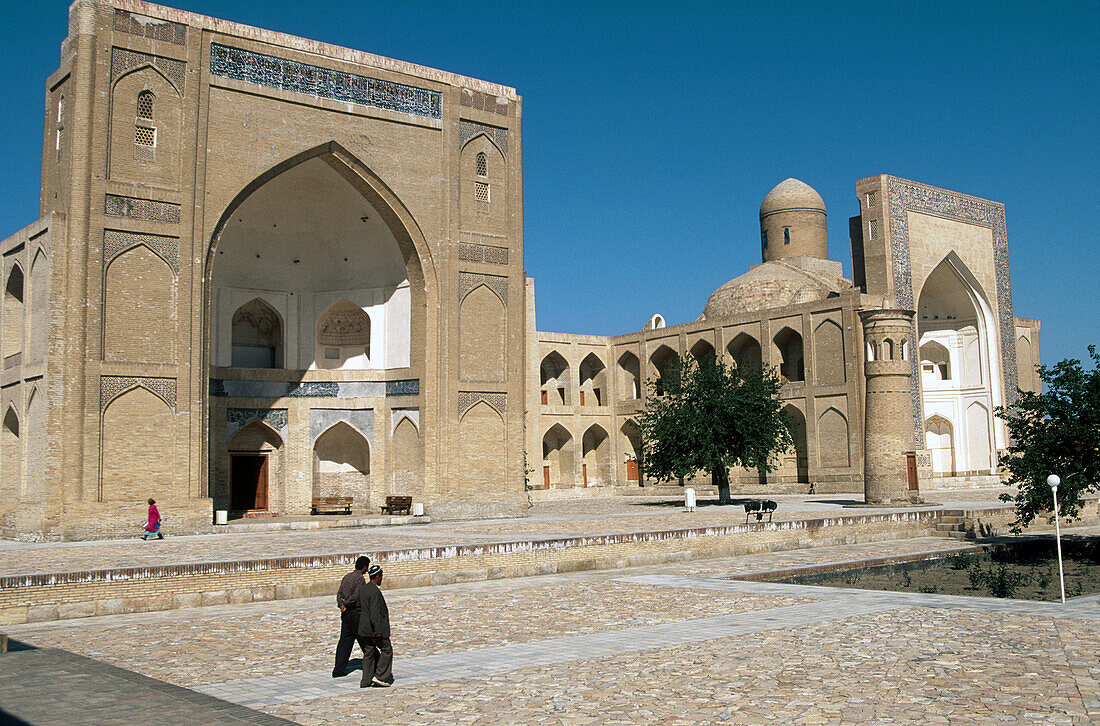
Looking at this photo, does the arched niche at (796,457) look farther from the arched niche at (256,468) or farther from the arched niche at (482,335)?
the arched niche at (256,468)

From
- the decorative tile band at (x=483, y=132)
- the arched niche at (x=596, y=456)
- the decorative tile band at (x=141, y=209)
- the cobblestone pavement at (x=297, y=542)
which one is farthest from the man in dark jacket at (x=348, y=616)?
the arched niche at (x=596, y=456)

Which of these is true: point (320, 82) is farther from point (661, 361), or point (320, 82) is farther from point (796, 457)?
point (661, 361)

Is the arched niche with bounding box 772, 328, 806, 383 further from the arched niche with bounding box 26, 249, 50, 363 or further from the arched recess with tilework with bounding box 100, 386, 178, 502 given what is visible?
the arched niche with bounding box 26, 249, 50, 363

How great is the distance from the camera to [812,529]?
13680 mm

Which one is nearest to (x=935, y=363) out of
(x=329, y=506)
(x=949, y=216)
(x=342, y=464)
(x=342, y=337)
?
(x=949, y=216)

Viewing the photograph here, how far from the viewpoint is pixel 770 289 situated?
3075 cm

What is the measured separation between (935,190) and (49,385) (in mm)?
23681

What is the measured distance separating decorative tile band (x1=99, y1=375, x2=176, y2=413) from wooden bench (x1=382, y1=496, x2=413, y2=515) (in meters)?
4.77

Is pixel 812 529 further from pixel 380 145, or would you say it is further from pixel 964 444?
pixel 964 444

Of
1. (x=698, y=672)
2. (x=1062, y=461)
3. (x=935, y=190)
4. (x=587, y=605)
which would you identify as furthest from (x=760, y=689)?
(x=935, y=190)

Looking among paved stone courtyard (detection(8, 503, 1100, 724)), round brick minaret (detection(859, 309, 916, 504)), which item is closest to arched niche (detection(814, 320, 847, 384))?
round brick minaret (detection(859, 309, 916, 504))

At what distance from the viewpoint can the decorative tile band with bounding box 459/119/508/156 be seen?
19094 millimetres

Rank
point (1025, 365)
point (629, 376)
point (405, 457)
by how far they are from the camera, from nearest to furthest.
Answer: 1. point (405, 457)
2. point (629, 376)
3. point (1025, 365)

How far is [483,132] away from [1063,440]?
38.7ft
